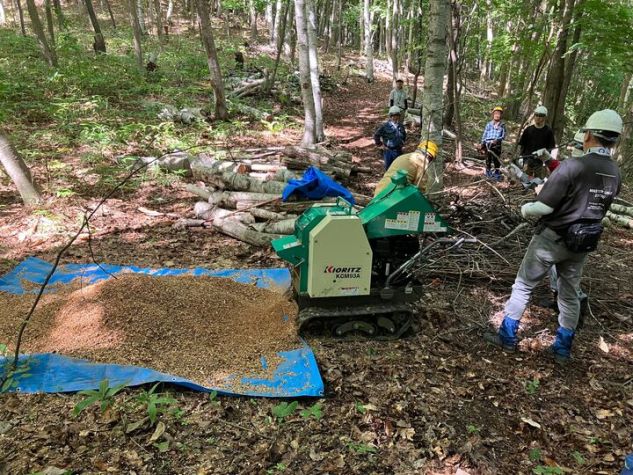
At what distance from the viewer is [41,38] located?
14.5 m

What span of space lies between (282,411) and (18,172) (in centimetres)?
621

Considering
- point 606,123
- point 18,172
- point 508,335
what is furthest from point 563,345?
point 18,172

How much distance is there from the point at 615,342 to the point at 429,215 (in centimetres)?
261

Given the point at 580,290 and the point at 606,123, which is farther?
the point at 580,290

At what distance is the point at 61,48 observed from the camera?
16.9 metres

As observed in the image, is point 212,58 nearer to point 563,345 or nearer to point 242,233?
point 242,233

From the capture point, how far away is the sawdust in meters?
3.75

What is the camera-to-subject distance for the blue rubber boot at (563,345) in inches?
167

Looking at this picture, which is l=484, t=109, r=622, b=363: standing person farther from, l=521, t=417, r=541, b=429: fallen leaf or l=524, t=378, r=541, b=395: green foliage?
l=521, t=417, r=541, b=429: fallen leaf

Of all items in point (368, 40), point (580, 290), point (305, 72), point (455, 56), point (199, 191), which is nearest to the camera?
point (580, 290)

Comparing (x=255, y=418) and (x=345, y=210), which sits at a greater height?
(x=345, y=210)

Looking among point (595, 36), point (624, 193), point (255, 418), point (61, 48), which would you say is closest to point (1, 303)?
point (255, 418)

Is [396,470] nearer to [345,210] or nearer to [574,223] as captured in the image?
[345,210]

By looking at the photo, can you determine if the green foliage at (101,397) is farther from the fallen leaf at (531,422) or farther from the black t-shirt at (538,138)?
the black t-shirt at (538,138)
